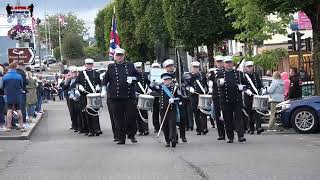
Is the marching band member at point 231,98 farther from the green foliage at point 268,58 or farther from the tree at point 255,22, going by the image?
the green foliage at point 268,58

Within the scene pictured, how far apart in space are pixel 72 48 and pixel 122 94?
3645 inches

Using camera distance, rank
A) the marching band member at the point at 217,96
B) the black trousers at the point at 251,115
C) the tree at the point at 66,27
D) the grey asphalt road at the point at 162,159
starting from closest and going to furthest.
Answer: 1. the grey asphalt road at the point at 162,159
2. the marching band member at the point at 217,96
3. the black trousers at the point at 251,115
4. the tree at the point at 66,27

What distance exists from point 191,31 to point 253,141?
1718cm

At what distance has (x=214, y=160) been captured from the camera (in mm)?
12500

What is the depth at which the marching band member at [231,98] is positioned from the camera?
52.0 ft

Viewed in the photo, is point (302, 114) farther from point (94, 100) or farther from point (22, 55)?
point (22, 55)

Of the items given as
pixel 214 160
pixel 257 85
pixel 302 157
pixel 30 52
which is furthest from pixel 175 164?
pixel 30 52

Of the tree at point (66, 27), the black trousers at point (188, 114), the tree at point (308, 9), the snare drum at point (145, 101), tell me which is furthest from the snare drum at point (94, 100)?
the tree at point (66, 27)

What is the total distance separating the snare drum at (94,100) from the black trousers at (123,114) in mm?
2011

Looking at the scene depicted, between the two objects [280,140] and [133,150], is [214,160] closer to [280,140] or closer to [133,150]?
[133,150]

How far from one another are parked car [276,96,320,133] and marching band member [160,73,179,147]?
4.44 metres

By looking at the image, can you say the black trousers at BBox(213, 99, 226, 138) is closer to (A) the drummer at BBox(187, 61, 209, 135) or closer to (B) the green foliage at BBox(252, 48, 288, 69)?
(A) the drummer at BBox(187, 61, 209, 135)

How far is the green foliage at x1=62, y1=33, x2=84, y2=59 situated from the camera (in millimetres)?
106938

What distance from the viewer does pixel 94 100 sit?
17953mm
